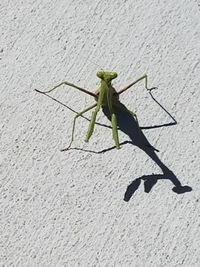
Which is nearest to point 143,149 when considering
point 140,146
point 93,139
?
point 140,146

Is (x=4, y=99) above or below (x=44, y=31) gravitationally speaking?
below

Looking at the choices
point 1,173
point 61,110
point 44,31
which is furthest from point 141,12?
point 1,173

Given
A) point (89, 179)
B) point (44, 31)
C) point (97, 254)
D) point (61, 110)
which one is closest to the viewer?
point (97, 254)

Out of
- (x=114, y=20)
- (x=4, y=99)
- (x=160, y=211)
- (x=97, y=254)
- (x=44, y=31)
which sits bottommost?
(x=97, y=254)

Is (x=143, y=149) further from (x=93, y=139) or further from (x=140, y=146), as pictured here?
(x=93, y=139)

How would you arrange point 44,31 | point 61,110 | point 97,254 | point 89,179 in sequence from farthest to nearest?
point 44,31 → point 61,110 → point 89,179 → point 97,254

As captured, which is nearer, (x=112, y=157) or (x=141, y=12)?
(x=112, y=157)

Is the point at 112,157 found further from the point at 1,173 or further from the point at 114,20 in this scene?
the point at 114,20
